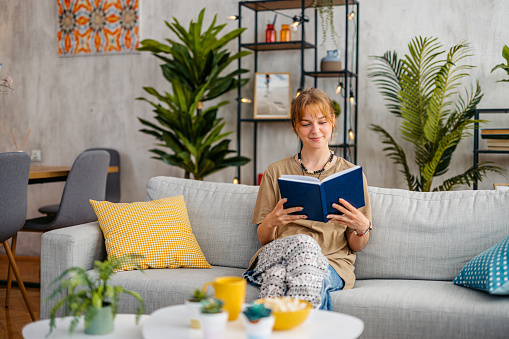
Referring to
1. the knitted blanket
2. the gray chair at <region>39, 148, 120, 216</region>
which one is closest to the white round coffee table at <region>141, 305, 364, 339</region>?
the knitted blanket

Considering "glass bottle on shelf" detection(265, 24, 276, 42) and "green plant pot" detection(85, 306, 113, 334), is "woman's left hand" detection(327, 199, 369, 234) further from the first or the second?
"glass bottle on shelf" detection(265, 24, 276, 42)

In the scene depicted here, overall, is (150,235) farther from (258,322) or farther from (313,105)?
(258,322)

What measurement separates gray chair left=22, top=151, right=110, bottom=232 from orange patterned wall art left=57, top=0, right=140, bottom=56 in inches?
58.3

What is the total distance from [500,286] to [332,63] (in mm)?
2173

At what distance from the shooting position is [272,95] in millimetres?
4043

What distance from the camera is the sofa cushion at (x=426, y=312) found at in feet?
6.18

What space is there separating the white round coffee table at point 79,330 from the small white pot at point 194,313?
0.44ft

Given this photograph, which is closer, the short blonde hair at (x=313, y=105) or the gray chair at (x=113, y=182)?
the short blonde hair at (x=313, y=105)

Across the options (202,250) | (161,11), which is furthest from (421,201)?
(161,11)

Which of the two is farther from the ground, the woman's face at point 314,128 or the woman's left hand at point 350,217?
the woman's face at point 314,128

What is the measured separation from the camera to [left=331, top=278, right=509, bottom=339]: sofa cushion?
6.18 ft

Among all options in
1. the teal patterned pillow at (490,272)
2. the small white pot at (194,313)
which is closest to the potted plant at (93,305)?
the small white pot at (194,313)

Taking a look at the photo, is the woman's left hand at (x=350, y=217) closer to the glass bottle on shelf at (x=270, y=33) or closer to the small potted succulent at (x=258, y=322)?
the small potted succulent at (x=258, y=322)

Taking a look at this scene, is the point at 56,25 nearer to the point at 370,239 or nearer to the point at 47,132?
the point at 47,132
